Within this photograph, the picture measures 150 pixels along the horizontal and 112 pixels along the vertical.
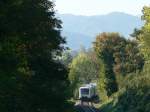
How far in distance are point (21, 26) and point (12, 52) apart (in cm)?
271

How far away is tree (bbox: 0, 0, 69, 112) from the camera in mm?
21797

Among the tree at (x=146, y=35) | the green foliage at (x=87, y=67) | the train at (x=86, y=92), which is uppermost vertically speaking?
the tree at (x=146, y=35)

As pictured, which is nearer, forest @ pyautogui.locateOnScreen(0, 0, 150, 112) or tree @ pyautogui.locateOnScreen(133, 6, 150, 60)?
forest @ pyautogui.locateOnScreen(0, 0, 150, 112)

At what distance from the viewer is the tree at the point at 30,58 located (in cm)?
2180

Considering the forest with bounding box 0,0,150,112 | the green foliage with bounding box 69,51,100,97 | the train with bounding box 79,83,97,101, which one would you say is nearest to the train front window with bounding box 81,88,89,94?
the train with bounding box 79,83,97,101

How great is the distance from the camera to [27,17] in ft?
83.8

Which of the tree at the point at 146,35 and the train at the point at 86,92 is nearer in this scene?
the tree at the point at 146,35

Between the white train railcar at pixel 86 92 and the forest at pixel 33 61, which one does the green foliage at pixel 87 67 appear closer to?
the white train railcar at pixel 86 92

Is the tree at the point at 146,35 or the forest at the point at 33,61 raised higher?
the tree at the point at 146,35

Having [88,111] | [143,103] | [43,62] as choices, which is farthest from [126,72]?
[43,62]

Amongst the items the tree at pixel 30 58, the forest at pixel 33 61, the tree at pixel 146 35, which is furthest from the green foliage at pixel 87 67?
the tree at pixel 30 58

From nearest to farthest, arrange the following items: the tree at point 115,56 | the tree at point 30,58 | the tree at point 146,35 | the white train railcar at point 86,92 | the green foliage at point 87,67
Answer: the tree at point 30,58 → the tree at point 146,35 → the tree at point 115,56 → the white train railcar at point 86,92 → the green foliage at point 87,67

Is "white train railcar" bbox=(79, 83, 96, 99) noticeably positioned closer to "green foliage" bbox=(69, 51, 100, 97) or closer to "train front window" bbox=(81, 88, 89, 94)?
"train front window" bbox=(81, 88, 89, 94)

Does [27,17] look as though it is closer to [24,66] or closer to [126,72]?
[24,66]
